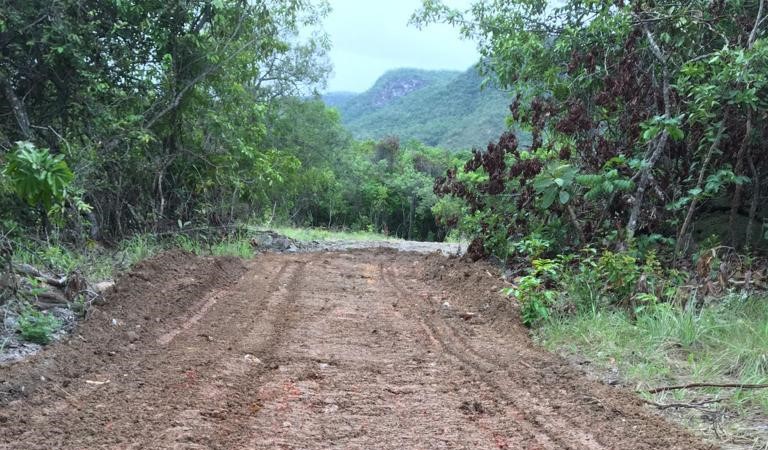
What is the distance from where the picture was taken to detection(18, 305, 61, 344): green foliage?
4.01m

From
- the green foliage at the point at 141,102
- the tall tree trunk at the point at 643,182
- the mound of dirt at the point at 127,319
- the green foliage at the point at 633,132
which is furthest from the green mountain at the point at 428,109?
the tall tree trunk at the point at 643,182

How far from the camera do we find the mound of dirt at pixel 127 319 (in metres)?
3.47

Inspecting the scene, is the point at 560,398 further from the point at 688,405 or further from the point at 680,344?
the point at 680,344

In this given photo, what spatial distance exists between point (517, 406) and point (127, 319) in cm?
324

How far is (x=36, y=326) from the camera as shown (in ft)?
13.3

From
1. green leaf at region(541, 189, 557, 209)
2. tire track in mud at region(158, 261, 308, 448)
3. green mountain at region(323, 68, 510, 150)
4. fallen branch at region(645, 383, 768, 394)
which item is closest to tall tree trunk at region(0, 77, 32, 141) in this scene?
tire track in mud at region(158, 261, 308, 448)

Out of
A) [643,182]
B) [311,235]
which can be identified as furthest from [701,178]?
[311,235]

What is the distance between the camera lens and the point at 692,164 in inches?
227

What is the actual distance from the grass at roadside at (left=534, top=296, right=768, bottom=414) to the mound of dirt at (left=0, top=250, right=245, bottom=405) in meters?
3.27

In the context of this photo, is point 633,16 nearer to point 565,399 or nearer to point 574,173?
point 574,173

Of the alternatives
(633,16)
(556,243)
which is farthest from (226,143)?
(633,16)

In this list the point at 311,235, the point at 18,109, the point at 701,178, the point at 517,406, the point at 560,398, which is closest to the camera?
the point at 517,406

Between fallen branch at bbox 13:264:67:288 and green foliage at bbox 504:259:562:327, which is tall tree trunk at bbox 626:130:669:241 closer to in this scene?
green foliage at bbox 504:259:562:327

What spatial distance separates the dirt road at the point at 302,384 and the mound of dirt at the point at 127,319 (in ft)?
0.06
